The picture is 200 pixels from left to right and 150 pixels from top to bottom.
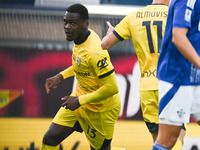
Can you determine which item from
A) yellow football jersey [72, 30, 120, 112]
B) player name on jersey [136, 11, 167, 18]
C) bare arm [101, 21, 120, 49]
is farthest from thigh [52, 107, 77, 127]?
player name on jersey [136, 11, 167, 18]

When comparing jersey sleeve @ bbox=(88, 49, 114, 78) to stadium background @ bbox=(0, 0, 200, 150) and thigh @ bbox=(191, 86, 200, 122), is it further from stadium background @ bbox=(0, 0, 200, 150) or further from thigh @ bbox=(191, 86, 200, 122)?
stadium background @ bbox=(0, 0, 200, 150)

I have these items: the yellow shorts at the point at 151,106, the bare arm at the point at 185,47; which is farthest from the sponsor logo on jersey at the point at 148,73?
the bare arm at the point at 185,47

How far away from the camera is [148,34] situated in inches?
172

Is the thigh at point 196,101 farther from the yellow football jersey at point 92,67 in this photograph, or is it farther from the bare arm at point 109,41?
the yellow football jersey at point 92,67

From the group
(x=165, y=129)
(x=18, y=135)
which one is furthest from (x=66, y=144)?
(x=165, y=129)

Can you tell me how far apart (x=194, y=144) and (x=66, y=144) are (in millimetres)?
2144

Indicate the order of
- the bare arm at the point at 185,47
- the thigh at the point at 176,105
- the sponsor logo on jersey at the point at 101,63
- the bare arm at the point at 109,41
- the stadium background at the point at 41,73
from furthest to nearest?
the stadium background at the point at 41,73 → the sponsor logo on jersey at the point at 101,63 → the bare arm at the point at 109,41 → the thigh at the point at 176,105 → the bare arm at the point at 185,47

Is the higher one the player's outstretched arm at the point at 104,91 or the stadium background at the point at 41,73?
the player's outstretched arm at the point at 104,91

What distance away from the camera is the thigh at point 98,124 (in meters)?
5.17

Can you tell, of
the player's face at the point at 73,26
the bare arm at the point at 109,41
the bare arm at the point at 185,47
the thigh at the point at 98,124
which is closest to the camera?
the bare arm at the point at 185,47

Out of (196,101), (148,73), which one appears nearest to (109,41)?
(148,73)

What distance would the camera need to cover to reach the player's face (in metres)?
4.86

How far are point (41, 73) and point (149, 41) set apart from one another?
344 centimetres

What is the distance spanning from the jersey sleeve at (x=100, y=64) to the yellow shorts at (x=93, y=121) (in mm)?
632
